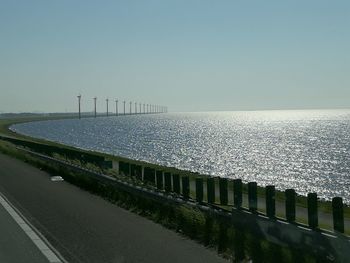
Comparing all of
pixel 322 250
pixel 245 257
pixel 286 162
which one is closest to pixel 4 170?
pixel 245 257

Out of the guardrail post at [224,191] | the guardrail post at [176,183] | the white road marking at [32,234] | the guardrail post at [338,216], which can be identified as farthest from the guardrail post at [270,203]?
the guardrail post at [176,183]

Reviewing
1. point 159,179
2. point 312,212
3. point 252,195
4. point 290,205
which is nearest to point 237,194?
point 252,195

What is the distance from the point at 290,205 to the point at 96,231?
3707 millimetres

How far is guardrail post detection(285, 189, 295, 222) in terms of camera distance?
7160mm

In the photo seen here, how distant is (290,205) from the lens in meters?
7.27

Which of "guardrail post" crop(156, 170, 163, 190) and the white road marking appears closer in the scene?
the white road marking

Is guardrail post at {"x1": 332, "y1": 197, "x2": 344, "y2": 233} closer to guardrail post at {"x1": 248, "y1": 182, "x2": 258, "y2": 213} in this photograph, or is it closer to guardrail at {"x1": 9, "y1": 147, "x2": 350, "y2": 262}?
guardrail at {"x1": 9, "y1": 147, "x2": 350, "y2": 262}

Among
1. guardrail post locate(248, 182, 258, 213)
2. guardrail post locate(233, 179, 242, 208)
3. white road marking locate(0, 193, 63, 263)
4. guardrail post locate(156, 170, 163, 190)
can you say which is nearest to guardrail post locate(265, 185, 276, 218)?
guardrail post locate(248, 182, 258, 213)

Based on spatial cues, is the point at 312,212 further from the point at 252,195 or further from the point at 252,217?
the point at 252,195

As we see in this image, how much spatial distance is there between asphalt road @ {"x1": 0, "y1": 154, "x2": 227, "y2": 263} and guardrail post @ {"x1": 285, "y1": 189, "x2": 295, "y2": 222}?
43.4 inches

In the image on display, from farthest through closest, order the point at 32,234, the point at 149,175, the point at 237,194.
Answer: the point at 149,175, the point at 32,234, the point at 237,194

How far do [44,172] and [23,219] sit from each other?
35.1 feet

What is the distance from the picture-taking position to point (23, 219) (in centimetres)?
1091

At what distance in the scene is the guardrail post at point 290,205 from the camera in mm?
7160
